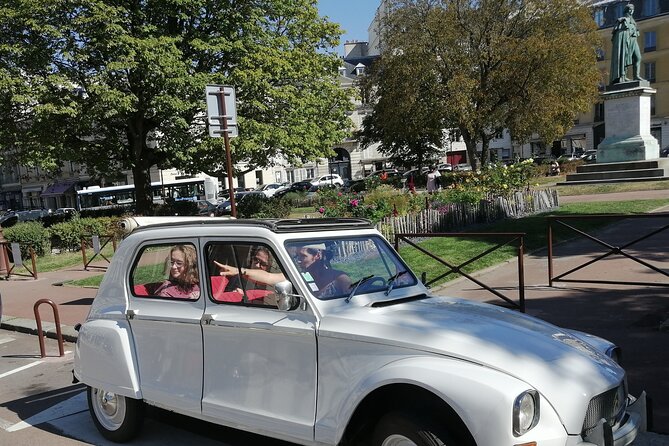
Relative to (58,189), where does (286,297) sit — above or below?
below

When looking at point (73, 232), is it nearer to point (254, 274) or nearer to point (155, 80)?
point (155, 80)

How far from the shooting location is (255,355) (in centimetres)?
370

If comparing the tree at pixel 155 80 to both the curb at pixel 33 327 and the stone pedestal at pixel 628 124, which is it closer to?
the curb at pixel 33 327

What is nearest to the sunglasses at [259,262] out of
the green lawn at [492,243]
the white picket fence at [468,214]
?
the green lawn at [492,243]

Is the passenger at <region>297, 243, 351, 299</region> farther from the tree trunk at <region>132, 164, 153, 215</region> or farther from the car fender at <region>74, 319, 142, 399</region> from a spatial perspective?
the tree trunk at <region>132, 164, 153, 215</region>

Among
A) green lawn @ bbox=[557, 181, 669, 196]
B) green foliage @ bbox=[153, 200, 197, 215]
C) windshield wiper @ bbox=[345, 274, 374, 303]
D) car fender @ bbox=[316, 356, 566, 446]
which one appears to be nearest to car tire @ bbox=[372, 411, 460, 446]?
car fender @ bbox=[316, 356, 566, 446]

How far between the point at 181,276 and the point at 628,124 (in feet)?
89.7

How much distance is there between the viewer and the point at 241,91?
878 inches

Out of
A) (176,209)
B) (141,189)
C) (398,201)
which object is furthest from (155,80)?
(398,201)

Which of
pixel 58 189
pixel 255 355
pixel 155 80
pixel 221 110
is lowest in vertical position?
pixel 255 355

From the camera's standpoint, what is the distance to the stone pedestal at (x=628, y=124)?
2606 cm

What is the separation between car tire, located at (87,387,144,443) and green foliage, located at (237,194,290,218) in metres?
16.6

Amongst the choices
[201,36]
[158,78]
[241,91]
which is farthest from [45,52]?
[241,91]

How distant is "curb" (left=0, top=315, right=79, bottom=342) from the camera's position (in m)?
8.83
